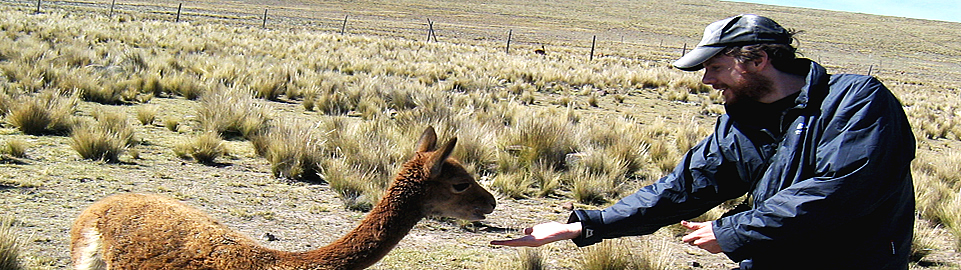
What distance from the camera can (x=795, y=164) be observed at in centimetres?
281

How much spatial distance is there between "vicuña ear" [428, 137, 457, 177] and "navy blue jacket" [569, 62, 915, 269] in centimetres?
72

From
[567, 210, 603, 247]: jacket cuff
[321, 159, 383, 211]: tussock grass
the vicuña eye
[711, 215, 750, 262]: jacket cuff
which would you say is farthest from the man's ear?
[321, 159, 383, 211]: tussock grass

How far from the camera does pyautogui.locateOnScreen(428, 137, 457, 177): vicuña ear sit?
3.56 meters

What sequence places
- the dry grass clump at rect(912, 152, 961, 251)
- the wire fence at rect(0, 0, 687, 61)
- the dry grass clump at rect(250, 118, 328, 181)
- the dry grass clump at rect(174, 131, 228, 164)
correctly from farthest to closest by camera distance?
the wire fence at rect(0, 0, 687, 61), the dry grass clump at rect(174, 131, 228, 164), the dry grass clump at rect(250, 118, 328, 181), the dry grass clump at rect(912, 152, 961, 251)

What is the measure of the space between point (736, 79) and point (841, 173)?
22.6 inches

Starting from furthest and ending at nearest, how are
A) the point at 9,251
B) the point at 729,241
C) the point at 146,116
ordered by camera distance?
the point at 146,116 → the point at 9,251 → the point at 729,241

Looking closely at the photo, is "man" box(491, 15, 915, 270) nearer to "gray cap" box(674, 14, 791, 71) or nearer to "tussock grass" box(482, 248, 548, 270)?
"gray cap" box(674, 14, 791, 71)

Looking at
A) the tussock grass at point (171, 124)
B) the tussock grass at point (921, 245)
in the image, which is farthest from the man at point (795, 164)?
the tussock grass at point (171, 124)

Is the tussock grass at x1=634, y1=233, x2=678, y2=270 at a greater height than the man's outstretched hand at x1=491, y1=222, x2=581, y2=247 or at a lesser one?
lesser

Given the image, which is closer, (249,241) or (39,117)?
(249,241)

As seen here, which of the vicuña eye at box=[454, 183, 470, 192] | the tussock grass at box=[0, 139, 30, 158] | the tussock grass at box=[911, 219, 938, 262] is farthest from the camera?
the tussock grass at box=[0, 139, 30, 158]

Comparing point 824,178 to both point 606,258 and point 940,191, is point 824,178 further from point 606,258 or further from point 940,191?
point 940,191

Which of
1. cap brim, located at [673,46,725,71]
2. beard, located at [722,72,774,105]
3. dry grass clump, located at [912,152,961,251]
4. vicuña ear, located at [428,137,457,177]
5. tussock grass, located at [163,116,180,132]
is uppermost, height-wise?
cap brim, located at [673,46,725,71]

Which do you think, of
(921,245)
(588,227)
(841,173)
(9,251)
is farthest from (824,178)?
(9,251)
